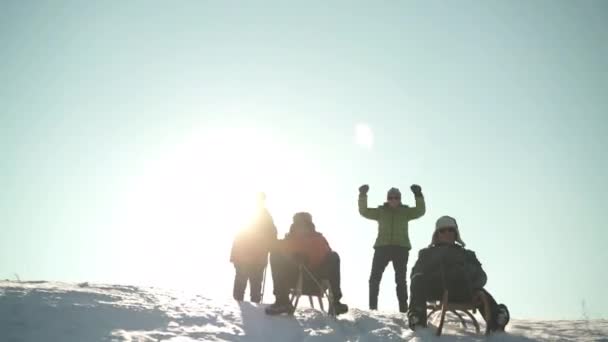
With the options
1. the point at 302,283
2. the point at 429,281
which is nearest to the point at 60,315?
the point at 302,283

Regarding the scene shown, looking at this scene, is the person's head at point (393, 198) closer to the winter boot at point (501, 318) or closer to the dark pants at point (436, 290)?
the dark pants at point (436, 290)

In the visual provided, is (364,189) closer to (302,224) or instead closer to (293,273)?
(302,224)

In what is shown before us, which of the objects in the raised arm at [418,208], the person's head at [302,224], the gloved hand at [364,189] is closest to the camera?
the person's head at [302,224]

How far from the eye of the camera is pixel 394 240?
369 inches

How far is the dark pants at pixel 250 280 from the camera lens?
9.60 m

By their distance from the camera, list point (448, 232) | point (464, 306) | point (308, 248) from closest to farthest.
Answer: point (464, 306)
point (448, 232)
point (308, 248)

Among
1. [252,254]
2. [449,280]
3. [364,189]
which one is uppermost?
[364,189]

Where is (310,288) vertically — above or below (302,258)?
below

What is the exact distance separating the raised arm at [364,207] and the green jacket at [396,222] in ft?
0.22

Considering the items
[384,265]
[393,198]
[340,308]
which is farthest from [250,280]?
[393,198]

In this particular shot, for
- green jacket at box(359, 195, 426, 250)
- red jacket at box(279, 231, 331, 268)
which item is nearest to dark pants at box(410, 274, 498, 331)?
red jacket at box(279, 231, 331, 268)

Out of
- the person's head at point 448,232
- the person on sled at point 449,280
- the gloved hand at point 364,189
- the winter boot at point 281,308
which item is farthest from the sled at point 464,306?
the gloved hand at point 364,189

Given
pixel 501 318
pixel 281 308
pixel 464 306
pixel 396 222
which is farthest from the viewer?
pixel 396 222

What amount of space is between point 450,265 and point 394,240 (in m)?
3.05
